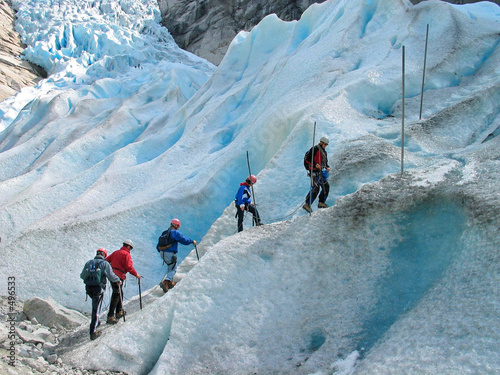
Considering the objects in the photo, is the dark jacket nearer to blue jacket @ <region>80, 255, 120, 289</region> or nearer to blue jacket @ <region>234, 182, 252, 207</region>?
blue jacket @ <region>234, 182, 252, 207</region>

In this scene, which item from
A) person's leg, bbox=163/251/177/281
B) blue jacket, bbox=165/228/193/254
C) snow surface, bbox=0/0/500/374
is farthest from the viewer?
person's leg, bbox=163/251/177/281

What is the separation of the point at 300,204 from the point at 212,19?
33.3 meters

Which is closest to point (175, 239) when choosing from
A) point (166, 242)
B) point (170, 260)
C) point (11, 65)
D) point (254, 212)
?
point (166, 242)

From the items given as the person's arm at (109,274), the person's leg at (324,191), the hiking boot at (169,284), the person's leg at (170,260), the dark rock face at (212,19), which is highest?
the dark rock face at (212,19)

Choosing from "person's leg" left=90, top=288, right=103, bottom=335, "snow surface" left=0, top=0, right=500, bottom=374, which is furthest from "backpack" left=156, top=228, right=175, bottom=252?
"person's leg" left=90, top=288, right=103, bottom=335

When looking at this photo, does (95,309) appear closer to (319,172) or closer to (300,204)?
(300,204)

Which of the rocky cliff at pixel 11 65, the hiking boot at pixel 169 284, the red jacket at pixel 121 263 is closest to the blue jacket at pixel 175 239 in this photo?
the hiking boot at pixel 169 284

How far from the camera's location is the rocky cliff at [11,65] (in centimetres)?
3042

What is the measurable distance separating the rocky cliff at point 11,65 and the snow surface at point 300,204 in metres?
8.02

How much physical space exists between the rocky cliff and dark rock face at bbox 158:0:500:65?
11.9 metres

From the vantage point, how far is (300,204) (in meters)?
8.30

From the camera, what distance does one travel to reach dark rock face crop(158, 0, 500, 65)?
36434 millimetres

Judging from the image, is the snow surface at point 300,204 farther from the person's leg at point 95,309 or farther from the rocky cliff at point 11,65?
the rocky cliff at point 11,65

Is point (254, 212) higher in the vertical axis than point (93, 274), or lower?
lower
